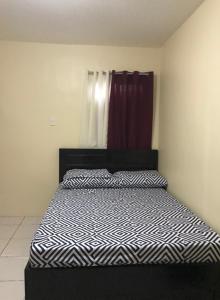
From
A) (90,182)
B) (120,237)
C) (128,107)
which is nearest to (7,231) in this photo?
(90,182)

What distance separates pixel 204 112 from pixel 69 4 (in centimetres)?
147

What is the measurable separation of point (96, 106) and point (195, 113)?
1.59 meters

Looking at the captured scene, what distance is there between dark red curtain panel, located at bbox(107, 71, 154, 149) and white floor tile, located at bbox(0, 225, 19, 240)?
1.53 meters

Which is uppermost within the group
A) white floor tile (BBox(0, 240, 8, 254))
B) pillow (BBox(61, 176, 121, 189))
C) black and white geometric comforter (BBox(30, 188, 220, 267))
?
pillow (BBox(61, 176, 121, 189))

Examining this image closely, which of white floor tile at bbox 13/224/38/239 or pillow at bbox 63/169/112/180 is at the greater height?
pillow at bbox 63/169/112/180

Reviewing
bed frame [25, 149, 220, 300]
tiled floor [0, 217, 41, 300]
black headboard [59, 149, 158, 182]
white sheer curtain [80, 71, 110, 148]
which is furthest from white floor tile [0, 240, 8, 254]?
white sheer curtain [80, 71, 110, 148]

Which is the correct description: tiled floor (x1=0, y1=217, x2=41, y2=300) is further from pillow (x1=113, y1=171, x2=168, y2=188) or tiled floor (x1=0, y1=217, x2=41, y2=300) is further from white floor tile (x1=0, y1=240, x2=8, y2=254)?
pillow (x1=113, y1=171, x2=168, y2=188)

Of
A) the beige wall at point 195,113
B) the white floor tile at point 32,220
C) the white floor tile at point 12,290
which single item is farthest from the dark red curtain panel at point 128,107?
the white floor tile at point 12,290

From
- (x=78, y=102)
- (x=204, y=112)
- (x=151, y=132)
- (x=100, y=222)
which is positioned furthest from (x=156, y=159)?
(x=100, y=222)

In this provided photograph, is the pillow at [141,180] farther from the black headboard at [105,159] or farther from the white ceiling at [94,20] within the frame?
the white ceiling at [94,20]

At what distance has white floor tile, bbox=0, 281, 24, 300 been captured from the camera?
2.20 meters

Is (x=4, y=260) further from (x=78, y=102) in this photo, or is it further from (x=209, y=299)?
(x=78, y=102)

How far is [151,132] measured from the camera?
408 centimetres

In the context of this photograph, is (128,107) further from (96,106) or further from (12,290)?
(12,290)
